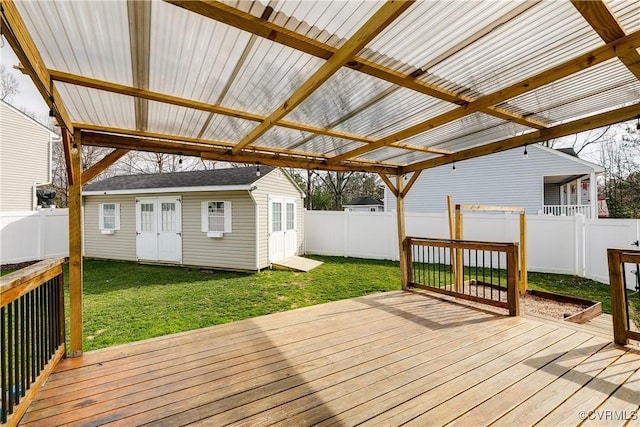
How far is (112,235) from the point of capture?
32.2 feet

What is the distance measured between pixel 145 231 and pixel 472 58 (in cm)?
978

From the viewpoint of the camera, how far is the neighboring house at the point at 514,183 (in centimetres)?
1026

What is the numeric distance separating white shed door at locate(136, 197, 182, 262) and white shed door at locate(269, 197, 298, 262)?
2684mm

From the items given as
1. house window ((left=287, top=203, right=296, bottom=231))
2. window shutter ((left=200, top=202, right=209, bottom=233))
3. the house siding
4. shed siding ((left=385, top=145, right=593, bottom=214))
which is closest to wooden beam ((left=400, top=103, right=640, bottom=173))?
the house siding

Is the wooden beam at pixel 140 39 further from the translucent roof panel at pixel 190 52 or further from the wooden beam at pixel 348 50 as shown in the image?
the wooden beam at pixel 348 50

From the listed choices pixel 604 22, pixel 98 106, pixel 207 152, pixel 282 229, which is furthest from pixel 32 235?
pixel 604 22

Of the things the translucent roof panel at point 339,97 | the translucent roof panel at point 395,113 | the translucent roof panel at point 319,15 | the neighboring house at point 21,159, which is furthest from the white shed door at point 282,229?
the neighboring house at point 21,159

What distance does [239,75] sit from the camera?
215 centimetres

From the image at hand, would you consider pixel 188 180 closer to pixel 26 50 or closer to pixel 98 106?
pixel 98 106

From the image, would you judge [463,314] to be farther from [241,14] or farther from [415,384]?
[241,14]

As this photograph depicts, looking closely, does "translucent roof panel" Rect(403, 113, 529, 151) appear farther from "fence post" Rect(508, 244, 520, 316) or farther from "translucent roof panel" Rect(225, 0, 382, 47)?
"translucent roof panel" Rect(225, 0, 382, 47)

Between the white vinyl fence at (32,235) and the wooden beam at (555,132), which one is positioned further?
the white vinyl fence at (32,235)

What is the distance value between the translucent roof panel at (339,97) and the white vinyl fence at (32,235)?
1055 centimetres

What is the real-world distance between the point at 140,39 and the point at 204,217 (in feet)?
24.0
